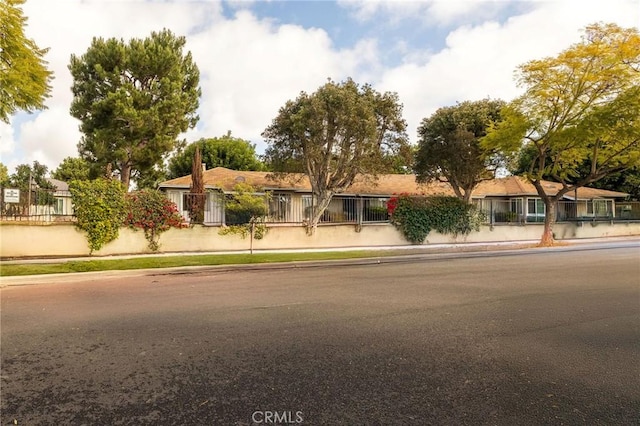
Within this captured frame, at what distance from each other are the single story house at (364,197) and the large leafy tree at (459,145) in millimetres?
1798

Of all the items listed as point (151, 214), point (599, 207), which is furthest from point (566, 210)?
point (151, 214)

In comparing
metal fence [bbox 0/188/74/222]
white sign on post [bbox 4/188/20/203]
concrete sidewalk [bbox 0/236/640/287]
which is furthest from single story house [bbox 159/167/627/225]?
white sign on post [bbox 4/188/20/203]

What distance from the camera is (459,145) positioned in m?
25.0

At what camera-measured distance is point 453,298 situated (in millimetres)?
7754

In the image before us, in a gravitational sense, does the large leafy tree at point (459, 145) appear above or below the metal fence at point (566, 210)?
above

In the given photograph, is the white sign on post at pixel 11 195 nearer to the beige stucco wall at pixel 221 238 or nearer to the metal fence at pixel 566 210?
the beige stucco wall at pixel 221 238

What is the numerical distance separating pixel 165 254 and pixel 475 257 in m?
12.9

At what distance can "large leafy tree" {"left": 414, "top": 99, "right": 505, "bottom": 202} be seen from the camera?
25.1 m

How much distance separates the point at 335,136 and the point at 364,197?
7.70m

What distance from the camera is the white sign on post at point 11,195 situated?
47.5ft

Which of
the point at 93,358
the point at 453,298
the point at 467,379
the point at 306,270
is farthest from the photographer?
the point at 306,270

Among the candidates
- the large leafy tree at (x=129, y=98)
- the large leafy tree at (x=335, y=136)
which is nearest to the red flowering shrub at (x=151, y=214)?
the large leafy tree at (x=335, y=136)

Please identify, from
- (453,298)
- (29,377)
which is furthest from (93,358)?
(453,298)

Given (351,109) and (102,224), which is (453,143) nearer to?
(351,109)
